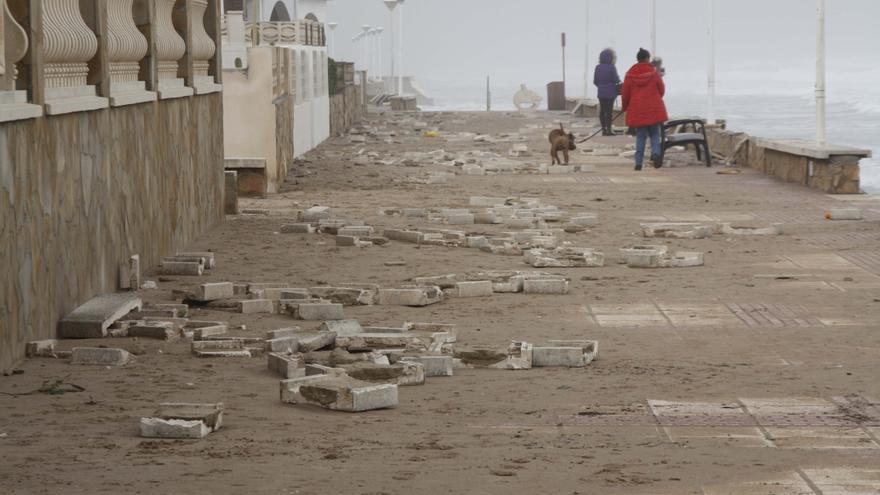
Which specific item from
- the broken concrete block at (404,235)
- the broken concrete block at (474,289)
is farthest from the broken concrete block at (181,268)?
the broken concrete block at (404,235)

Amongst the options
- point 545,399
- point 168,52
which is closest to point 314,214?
point 168,52

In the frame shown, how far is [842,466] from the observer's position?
577cm

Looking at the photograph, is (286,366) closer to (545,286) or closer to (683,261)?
(545,286)

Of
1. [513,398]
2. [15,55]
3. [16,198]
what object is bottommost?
[513,398]

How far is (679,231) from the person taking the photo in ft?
47.1

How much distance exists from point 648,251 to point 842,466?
6.89m

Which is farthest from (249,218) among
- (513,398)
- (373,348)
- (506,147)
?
(506,147)

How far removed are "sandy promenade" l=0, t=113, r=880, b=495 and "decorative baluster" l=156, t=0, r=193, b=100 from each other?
137 centimetres

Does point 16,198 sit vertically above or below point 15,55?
below

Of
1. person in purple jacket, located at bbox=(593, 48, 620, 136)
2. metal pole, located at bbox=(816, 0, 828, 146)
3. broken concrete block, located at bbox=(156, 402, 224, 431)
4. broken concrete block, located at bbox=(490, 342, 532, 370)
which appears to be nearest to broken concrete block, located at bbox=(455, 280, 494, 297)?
broken concrete block, located at bbox=(490, 342, 532, 370)

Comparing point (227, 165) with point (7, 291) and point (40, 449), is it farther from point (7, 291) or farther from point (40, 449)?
point (40, 449)

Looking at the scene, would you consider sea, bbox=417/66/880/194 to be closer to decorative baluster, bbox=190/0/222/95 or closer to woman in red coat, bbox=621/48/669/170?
woman in red coat, bbox=621/48/669/170

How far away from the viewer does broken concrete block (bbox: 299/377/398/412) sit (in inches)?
270

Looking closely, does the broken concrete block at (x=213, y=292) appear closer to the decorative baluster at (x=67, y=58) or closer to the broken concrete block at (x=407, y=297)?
the broken concrete block at (x=407, y=297)
